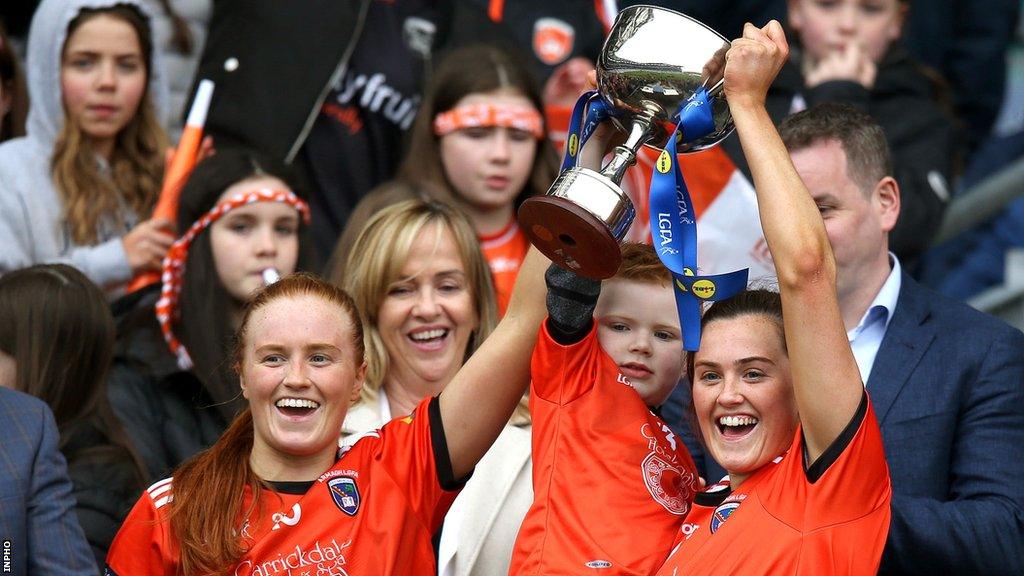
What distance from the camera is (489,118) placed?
5.52m

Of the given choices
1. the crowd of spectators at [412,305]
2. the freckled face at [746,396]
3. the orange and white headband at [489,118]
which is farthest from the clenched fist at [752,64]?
the orange and white headband at [489,118]

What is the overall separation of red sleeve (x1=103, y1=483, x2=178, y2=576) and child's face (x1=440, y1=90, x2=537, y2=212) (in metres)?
2.18

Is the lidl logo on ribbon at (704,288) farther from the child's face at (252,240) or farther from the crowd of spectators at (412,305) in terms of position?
the child's face at (252,240)

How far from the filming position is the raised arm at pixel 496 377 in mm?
3588

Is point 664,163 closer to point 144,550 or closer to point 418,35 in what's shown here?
point 144,550

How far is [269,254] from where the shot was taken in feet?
16.5

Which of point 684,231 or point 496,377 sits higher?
point 684,231

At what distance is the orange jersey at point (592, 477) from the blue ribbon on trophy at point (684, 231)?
0.25 metres

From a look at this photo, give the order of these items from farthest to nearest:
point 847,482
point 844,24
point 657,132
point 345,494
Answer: point 844,24, point 345,494, point 657,132, point 847,482

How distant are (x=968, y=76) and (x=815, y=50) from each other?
144 cm

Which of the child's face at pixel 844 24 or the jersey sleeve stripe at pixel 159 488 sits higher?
the child's face at pixel 844 24

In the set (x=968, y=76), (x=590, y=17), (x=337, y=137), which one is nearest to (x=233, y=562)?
(x=337, y=137)

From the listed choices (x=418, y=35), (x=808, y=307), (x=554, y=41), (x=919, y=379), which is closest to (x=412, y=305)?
(x=919, y=379)

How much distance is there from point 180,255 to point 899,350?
7.62ft
